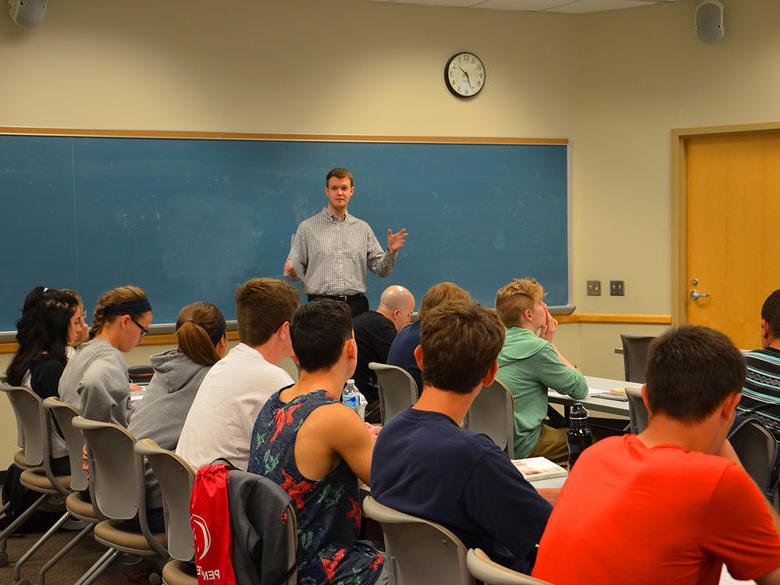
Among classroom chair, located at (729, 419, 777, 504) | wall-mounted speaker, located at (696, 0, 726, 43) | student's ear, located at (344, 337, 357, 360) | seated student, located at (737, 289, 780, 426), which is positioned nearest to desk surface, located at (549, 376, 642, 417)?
seated student, located at (737, 289, 780, 426)

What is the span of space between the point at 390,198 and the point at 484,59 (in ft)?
4.55

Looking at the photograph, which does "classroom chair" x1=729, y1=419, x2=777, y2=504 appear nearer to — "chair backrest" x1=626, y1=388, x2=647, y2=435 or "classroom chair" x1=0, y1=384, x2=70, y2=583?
"chair backrest" x1=626, y1=388, x2=647, y2=435

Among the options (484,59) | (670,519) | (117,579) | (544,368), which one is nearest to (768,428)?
(544,368)

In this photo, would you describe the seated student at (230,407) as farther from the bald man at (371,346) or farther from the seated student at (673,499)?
the bald man at (371,346)

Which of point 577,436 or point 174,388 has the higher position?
point 174,388

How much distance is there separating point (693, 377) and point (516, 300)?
2844mm

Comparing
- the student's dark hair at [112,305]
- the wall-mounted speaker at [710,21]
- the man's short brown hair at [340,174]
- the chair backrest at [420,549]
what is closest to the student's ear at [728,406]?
the chair backrest at [420,549]

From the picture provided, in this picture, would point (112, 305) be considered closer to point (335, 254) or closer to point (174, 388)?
point (174, 388)

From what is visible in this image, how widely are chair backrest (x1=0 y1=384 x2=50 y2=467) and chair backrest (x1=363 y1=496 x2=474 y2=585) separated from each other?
270cm

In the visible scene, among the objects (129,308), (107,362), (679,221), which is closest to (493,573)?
(107,362)

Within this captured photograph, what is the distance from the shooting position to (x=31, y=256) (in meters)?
6.40

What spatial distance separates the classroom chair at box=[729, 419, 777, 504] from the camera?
3150mm

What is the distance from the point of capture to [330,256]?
22.8 feet

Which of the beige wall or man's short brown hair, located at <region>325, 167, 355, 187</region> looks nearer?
the beige wall
